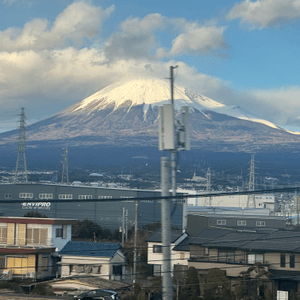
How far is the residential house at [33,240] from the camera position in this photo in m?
11.9

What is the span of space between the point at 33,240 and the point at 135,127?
406 feet

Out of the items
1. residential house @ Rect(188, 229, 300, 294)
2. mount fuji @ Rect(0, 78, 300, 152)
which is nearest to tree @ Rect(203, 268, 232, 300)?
residential house @ Rect(188, 229, 300, 294)

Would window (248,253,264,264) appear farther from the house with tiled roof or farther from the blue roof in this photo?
the blue roof

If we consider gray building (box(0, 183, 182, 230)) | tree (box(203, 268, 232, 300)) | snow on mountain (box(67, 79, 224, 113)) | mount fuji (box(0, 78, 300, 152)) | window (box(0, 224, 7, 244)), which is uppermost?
snow on mountain (box(67, 79, 224, 113))

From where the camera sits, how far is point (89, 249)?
11.7 m

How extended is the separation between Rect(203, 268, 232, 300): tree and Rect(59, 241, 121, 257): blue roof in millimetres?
2843

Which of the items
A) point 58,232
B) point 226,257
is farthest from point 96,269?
point 226,257

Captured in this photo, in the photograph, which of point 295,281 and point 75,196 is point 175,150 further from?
point 75,196

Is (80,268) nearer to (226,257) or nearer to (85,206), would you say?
(226,257)

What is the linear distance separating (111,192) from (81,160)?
3156 inches

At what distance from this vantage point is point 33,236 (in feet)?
41.7

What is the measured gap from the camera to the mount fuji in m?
129

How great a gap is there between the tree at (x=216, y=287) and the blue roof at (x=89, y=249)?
9.33 feet

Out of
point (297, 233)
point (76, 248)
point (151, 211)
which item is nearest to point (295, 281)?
point (297, 233)
